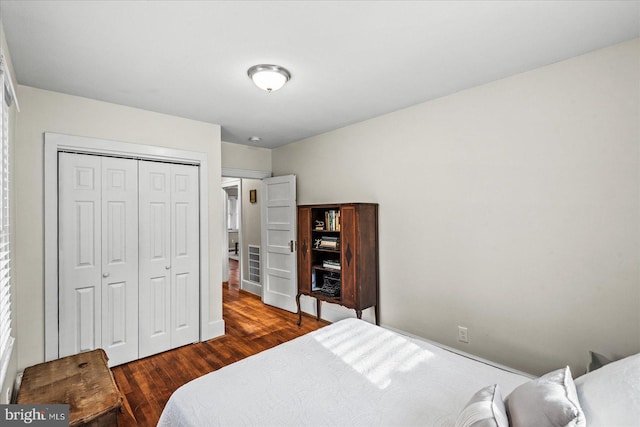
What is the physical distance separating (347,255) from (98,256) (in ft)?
7.82

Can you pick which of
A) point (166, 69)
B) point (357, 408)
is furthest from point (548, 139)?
point (166, 69)

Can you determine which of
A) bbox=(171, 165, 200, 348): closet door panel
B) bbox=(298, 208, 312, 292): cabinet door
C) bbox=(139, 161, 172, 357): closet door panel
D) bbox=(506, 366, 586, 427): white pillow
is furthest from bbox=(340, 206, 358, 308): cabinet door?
bbox=(506, 366, 586, 427): white pillow

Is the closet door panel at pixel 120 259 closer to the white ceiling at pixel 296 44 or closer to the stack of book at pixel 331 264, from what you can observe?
the white ceiling at pixel 296 44

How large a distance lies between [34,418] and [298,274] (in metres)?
2.76

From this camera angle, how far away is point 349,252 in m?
3.37

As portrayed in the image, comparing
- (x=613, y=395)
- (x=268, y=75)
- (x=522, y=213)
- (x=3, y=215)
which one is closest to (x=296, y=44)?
(x=268, y=75)

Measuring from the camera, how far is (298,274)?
157 inches

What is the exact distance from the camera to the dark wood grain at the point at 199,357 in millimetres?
2411

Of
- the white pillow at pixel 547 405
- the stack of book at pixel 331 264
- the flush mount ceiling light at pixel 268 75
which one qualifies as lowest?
the white pillow at pixel 547 405

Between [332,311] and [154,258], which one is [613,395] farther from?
[154,258]

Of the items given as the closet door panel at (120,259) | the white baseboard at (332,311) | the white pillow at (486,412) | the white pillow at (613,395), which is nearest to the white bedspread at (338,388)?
the white pillow at (486,412)

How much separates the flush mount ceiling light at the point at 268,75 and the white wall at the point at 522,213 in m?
1.47

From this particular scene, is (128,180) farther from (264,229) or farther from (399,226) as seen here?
(399,226)

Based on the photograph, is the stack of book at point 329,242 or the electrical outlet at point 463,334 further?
the stack of book at point 329,242
